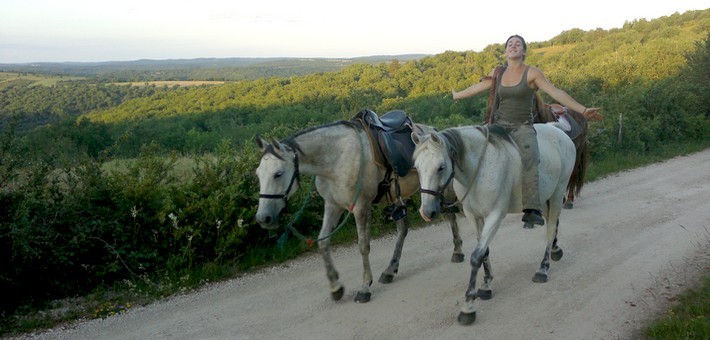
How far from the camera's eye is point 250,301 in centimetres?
499

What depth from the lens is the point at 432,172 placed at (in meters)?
3.96

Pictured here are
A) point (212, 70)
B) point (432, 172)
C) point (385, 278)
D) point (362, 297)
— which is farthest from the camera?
point (212, 70)

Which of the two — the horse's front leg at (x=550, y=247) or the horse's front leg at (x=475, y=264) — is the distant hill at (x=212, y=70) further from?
the horse's front leg at (x=475, y=264)

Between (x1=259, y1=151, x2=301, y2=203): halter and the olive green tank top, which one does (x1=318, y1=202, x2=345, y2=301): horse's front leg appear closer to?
(x1=259, y1=151, x2=301, y2=203): halter

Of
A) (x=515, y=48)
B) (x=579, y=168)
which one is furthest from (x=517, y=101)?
(x=579, y=168)

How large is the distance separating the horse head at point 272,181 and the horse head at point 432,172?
1190mm

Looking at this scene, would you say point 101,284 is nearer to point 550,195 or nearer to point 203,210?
point 203,210

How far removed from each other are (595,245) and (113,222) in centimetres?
609

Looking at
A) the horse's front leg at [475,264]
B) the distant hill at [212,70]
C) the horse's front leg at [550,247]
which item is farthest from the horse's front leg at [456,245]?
the distant hill at [212,70]

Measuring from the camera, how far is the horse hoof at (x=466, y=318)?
14.1ft

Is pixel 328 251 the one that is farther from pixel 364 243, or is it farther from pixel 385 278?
pixel 385 278

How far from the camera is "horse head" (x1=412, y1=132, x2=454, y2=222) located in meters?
3.94

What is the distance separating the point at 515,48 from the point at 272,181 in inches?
107

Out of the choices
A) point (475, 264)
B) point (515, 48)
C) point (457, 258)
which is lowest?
point (457, 258)
